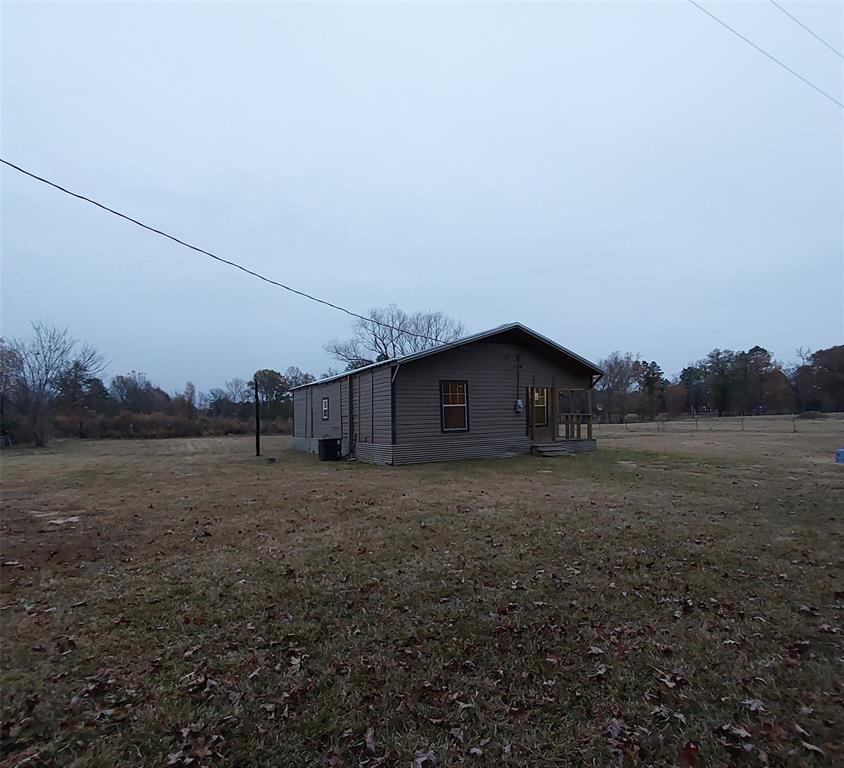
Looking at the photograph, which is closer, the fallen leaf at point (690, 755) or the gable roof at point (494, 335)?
the fallen leaf at point (690, 755)

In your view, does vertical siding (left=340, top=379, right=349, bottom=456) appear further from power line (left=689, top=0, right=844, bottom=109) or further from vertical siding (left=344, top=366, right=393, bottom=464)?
power line (left=689, top=0, right=844, bottom=109)

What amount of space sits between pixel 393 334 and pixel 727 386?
146ft

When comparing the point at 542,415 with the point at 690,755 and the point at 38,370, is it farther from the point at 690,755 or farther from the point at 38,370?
the point at 38,370

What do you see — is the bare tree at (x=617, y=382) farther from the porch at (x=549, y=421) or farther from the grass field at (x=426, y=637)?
the grass field at (x=426, y=637)

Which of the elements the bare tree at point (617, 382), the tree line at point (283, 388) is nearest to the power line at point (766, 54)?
the tree line at point (283, 388)

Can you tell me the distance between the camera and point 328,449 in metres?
16.8

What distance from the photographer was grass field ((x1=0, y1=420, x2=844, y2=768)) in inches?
94.3

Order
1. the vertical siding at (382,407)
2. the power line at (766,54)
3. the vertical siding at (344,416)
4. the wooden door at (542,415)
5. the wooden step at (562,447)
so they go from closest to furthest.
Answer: the power line at (766,54), the vertical siding at (382,407), the wooden step at (562,447), the vertical siding at (344,416), the wooden door at (542,415)

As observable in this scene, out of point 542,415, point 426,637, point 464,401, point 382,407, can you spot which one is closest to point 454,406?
point 464,401

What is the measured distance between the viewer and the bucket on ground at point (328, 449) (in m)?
16.8

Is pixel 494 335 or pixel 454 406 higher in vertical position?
pixel 494 335

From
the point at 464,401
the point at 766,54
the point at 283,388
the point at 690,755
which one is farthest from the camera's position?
the point at 283,388

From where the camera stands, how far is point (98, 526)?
681 centimetres

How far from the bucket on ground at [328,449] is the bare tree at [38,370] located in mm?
21794
